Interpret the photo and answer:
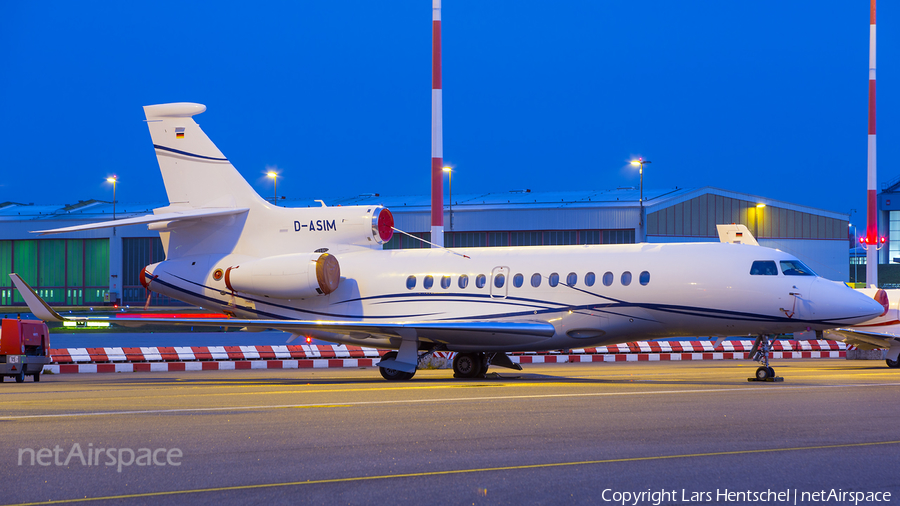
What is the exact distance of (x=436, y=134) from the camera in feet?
88.1

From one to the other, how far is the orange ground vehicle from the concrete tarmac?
3923 millimetres

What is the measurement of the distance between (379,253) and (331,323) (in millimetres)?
3382

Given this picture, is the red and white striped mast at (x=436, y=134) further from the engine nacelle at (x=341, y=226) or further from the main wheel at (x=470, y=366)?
the main wheel at (x=470, y=366)

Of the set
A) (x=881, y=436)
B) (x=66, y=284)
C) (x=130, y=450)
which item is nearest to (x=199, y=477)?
(x=130, y=450)

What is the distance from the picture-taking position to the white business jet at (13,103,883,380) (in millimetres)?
19375

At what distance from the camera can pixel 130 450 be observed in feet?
30.3

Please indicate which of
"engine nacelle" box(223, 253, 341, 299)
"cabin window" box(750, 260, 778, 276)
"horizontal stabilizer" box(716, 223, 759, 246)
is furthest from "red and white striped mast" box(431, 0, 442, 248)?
"horizontal stabilizer" box(716, 223, 759, 246)

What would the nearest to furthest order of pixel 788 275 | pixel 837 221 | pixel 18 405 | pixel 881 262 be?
pixel 18 405, pixel 788 275, pixel 837 221, pixel 881 262

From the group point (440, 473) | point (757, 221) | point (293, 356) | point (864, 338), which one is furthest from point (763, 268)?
point (757, 221)

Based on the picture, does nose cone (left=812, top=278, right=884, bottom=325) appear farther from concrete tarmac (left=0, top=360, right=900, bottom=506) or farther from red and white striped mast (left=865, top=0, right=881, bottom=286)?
red and white striped mast (left=865, top=0, right=881, bottom=286)

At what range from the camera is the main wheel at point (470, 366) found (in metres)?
22.4

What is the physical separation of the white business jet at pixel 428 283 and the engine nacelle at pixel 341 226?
37 mm

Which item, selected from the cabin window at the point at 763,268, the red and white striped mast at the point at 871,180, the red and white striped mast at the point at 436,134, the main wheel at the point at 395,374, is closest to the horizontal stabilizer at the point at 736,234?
the red and white striped mast at the point at 871,180

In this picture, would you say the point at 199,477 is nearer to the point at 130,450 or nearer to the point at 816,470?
the point at 130,450
